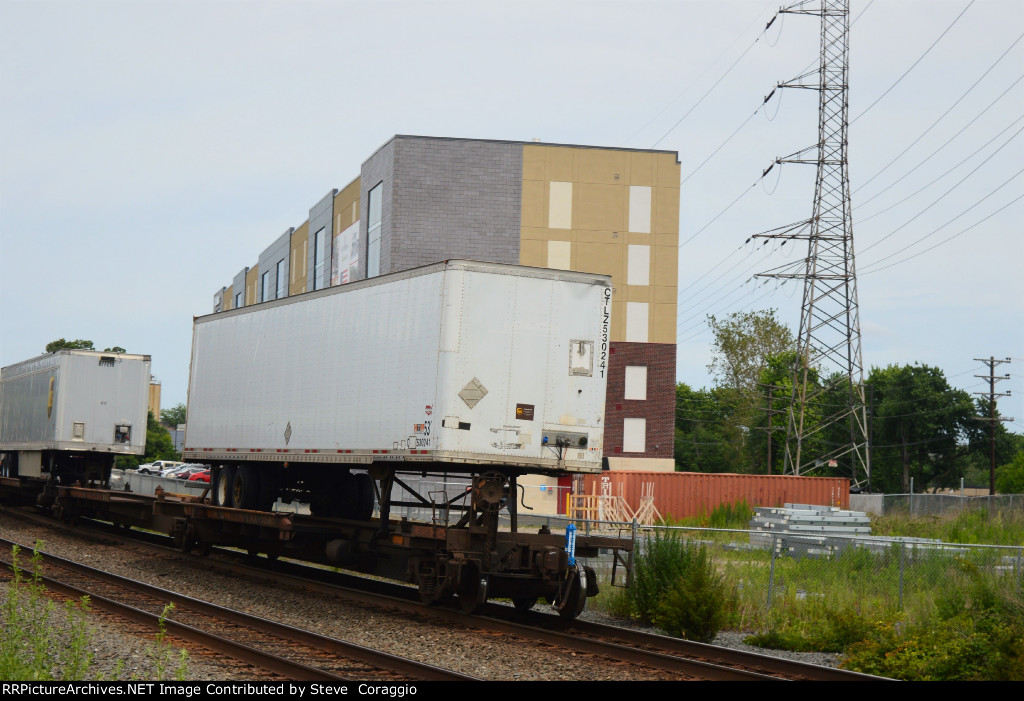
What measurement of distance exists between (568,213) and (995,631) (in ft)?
140

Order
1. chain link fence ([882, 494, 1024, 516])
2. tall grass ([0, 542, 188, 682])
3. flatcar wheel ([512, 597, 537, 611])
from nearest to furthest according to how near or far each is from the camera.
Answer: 1. tall grass ([0, 542, 188, 682])
2. flatcar wheel ([512, 597, 537, 611])
3. chain link fence ([882, 494, 1024, 516])

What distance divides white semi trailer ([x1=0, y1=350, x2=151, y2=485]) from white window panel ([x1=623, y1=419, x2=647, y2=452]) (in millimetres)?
27070

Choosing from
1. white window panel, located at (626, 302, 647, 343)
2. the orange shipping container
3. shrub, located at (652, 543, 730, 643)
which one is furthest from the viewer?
white window panel, located at (626, 302, 647, 343)

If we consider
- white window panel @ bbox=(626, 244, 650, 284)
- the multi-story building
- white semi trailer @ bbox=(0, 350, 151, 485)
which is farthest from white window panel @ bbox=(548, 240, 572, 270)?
white semi trailer @ bbox=(0, 350, 151, 485)

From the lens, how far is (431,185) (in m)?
52.3

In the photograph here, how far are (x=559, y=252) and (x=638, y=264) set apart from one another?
407 centimetres

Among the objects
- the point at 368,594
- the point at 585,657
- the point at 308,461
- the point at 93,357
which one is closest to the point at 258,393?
the point at 308,461

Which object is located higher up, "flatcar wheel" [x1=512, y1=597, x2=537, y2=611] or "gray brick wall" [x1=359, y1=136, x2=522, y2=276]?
"gray brick wall" [x1=359, y1=136, x2=522, y2=276]

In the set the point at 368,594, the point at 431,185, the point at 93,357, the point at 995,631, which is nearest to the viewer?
the point at 995,631

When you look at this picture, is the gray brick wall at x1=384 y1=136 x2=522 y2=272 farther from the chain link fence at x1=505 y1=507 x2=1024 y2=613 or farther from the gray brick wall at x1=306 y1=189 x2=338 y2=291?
the chain link fence at x1=505 y1=507 x2=1024 y2=613

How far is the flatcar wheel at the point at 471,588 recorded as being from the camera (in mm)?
14695

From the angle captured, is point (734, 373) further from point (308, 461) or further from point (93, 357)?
point (308, 461)


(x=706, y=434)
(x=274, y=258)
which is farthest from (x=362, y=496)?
(x=706, y=434)

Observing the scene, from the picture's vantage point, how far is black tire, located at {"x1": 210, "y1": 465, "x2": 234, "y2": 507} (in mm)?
20984
